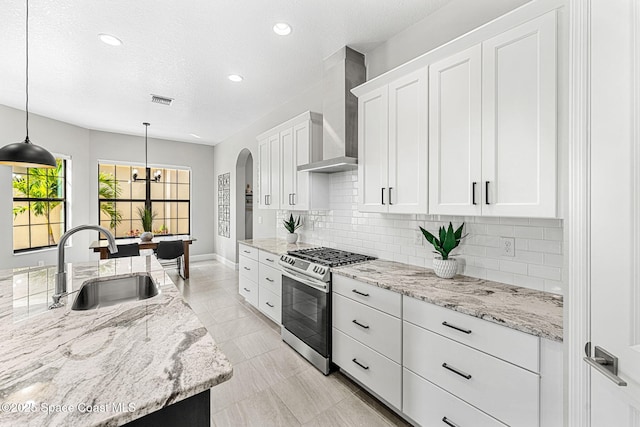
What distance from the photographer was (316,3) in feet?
7.09

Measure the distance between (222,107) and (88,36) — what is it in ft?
6.50

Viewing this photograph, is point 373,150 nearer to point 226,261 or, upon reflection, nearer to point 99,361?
point 99,361

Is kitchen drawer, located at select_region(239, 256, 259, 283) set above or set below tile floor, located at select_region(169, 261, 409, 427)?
above

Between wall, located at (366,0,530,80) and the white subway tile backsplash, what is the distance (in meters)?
1.15

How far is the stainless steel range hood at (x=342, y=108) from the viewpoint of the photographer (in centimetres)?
277

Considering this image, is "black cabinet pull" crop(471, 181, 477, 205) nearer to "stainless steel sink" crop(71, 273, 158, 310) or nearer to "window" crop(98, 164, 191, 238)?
"stainless steel sink" crop(71, 273, 158, 310)

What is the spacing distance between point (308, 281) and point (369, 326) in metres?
0.72

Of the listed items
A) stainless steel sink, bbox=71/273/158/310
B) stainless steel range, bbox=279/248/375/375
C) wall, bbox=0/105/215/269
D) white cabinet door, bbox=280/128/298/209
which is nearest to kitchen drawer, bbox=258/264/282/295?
stainless steel range, bbox=279/248/375/375

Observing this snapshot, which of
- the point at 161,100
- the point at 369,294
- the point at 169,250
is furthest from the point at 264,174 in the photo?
the point at 369,294

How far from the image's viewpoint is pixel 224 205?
664 centimetres

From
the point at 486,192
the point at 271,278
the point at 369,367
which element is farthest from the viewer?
the point at 271,278

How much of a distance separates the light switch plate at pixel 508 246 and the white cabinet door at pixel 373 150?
2.71ft

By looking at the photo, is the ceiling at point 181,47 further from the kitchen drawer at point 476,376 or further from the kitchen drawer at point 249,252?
the kitchen drawer at point 476,376

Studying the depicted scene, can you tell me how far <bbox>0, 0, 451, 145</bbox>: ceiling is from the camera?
2.22 metres
